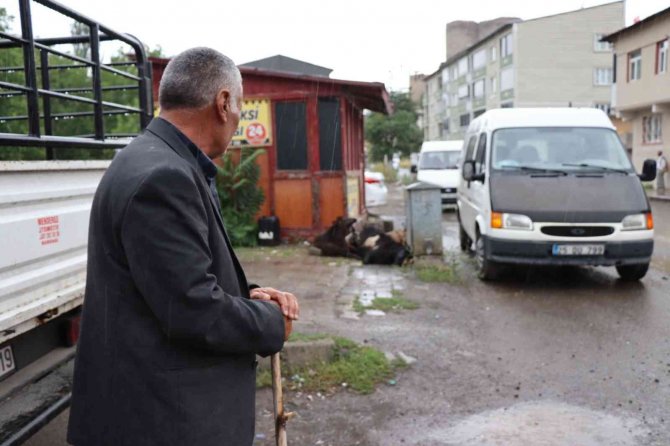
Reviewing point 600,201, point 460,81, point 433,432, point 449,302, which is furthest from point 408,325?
point 460,81

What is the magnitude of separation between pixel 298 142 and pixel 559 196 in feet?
17.8

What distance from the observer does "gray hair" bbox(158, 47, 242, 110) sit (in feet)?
6.34

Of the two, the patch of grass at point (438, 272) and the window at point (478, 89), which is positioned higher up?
the window at point (478, 89)

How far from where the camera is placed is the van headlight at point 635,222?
786cm

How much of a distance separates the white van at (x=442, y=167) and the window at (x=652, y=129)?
49.4ft

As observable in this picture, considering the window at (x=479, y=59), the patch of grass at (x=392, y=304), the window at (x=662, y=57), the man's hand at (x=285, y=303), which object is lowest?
the patch of grass at (x=392, y=304)

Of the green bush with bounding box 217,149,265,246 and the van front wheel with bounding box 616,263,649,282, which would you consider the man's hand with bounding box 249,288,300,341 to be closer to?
the van front wheel with bounding box 616,263,649,282

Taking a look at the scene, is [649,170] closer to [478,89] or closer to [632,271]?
[632,271]

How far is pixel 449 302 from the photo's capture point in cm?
775

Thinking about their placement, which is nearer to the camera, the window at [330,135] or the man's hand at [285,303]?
the man's hand at [285,303]

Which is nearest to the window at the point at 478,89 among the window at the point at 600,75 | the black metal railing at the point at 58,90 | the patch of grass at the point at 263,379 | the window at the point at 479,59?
the window at the point at 479,59

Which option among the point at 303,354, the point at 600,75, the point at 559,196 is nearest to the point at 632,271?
the point at 559,196

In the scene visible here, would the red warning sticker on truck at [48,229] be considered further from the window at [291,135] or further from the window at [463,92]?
the window at [463,92]

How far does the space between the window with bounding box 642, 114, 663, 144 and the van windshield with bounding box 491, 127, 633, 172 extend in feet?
77.2
